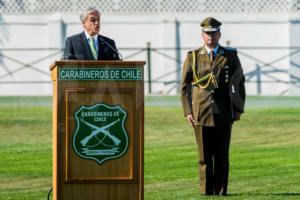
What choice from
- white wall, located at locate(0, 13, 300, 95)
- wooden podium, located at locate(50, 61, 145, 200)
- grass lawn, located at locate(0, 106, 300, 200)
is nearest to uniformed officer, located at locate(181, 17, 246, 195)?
grass lawn, located at locate(0, 106, 300, 200)

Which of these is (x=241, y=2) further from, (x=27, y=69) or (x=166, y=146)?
(x=166, y=146)

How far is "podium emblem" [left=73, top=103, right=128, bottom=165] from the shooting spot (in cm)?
539

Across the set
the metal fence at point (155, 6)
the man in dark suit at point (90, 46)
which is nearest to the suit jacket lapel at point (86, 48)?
the man in dark suit at point (90, 46)

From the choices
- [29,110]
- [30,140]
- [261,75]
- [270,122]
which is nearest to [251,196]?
[30,140]

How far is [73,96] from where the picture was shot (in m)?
5.40

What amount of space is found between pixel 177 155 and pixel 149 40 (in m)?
11.8

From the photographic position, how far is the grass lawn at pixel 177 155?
25.3ft

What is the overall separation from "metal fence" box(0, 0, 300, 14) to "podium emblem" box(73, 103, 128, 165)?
1761 cm

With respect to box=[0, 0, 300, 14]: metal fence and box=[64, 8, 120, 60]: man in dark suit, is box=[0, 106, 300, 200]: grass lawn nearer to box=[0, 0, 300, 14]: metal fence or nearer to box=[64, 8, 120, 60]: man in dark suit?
box=[64, 8, 120, 60]: man in dark suit

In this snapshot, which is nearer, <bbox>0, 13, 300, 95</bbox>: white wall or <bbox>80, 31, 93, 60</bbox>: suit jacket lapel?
<bbox>80, 31, 93, 60</bbox>: suit jacket lapel

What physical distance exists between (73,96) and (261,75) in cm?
1745

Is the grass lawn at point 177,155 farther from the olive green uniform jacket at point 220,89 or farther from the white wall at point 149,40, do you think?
the white wall at point 149,40

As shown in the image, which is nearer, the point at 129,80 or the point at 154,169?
the point at 129,80

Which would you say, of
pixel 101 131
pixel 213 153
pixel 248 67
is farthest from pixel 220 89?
pixel 248 67
